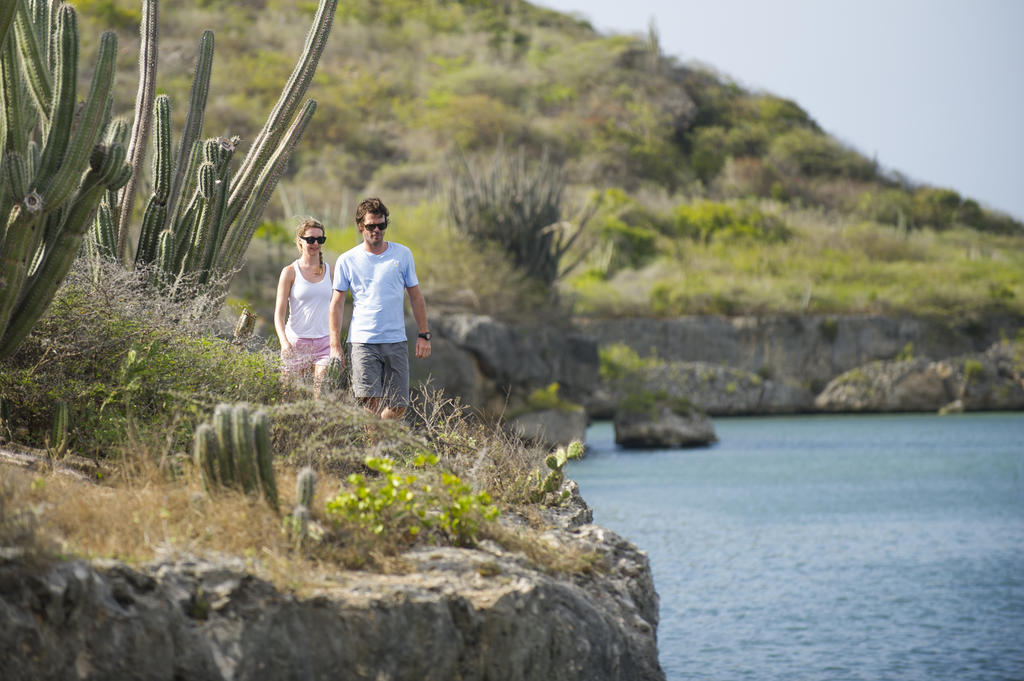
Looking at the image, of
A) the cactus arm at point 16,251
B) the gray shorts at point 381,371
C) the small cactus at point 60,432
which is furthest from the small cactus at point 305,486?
the gray shorts at point 381,371

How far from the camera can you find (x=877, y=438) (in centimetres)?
2789

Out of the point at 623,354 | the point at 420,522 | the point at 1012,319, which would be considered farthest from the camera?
the point at 1012,319

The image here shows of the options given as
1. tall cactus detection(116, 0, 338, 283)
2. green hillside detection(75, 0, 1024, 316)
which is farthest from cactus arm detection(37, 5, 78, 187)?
green hillside detection(75, 0, 1024, 316)

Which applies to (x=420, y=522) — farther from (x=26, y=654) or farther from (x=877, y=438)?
(x=877, y=438)

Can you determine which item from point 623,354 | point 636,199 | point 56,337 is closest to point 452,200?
point 623,354

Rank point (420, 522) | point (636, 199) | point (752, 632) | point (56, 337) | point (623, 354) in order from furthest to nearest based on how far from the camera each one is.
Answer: point (636, 199), point (623, 354), point (752, 632), point (56, 337), point (420, 522)

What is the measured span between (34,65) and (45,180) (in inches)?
38.1

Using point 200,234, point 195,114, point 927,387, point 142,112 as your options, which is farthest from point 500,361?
point 927,387

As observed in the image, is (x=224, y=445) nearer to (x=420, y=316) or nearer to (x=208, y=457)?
(x=208, y=457)

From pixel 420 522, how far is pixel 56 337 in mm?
2523

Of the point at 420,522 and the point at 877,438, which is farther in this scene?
the point at 877,438

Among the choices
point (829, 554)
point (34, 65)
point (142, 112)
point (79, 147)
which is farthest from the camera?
point (829, 554)

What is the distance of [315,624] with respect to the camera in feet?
14.2

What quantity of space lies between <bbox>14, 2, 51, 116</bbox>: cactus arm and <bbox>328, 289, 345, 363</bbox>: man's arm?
1.94 m
